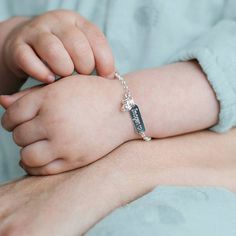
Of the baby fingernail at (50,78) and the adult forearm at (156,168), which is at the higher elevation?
the baby fingernail at (50,78)

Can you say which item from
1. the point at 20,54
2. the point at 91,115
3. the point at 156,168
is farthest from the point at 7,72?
the point at 156,168

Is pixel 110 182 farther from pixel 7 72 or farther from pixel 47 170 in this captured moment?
pixel 7 72

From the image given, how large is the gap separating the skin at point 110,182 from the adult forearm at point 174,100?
25 millimetres

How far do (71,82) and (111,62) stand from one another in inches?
2.9

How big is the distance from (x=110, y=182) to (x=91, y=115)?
111 millimetres

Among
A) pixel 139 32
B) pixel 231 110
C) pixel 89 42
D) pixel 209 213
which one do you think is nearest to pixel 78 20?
pixel 89 42

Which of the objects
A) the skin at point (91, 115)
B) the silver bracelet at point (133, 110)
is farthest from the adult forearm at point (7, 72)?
the silver bracelet at point (133, 110)

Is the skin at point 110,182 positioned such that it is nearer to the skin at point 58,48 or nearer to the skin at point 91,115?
the skin at point 91,115

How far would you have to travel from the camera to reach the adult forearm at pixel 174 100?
2.69ft

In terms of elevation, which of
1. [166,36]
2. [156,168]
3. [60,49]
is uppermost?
[60,49]

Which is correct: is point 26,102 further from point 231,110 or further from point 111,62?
point 231,110

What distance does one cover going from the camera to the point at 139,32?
3.23ft

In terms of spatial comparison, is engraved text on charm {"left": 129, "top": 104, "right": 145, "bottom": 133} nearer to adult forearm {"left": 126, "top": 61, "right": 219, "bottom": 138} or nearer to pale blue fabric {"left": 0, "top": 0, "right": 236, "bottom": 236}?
adult forearm {"left": 126, "top": 61, "right": 219, "bottom": 138}

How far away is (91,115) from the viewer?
0.77 m
